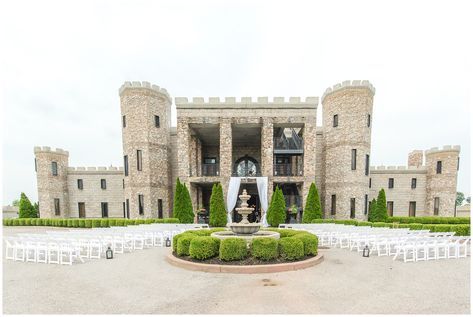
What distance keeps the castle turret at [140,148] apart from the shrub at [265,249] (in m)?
13.8

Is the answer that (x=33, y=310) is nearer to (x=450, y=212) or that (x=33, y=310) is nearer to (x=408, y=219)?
(x=408, y=219)

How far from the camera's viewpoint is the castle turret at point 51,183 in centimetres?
2262

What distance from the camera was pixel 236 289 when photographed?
5055 millimetres

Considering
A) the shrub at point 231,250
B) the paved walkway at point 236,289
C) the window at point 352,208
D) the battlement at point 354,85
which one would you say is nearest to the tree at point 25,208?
the paved walkway at point 236,289

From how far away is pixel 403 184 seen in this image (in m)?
22.9

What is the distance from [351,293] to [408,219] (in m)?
19.6

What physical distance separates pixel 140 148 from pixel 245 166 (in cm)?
1114

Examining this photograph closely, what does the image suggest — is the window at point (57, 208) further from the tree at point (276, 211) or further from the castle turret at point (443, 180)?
the castle turret at point (443, 180)

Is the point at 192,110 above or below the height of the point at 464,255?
above

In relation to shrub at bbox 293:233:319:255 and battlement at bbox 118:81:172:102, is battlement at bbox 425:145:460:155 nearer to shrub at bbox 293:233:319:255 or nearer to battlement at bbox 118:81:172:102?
shrub at bbox 293:233:319:255

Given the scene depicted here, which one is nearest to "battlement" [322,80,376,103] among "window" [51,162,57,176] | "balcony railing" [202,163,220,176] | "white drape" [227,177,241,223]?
"white drape" [227,177,241,223]

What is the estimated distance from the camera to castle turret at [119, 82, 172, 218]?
1784 cm

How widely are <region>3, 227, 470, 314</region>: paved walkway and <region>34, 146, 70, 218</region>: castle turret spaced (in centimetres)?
2007

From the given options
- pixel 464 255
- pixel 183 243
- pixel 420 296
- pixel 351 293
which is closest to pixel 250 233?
pixel 183 243
